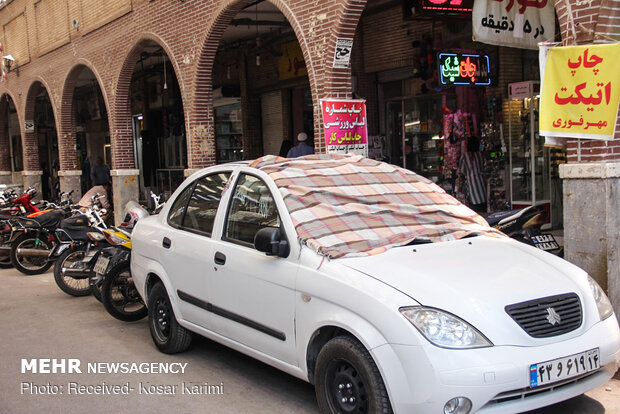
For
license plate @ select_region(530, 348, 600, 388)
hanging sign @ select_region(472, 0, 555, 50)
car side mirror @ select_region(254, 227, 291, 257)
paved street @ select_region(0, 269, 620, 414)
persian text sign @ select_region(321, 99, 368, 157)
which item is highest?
hanging sign @ select_region(472, 0, 555, 50)

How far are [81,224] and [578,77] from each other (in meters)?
6.79

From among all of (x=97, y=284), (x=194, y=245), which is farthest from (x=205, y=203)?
(x=97, y=284)

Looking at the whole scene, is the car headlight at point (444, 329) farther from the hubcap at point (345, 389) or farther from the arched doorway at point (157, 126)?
the arched doorway at point (157, 126)

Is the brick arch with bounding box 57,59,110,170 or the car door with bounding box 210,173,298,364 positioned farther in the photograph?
the brick arch with bounding box 57,59,110,170

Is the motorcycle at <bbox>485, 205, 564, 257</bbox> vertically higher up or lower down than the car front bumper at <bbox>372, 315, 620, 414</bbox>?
higher up

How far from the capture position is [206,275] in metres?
5.15

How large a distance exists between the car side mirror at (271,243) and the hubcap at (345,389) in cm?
Answer: 86

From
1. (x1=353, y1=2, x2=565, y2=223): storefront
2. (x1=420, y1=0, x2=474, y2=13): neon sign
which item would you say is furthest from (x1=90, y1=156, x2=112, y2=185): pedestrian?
(x1=420, y1=0, x2=474, y2=13): neon sign

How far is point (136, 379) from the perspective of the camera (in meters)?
5.42

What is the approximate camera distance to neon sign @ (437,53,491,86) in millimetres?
9336

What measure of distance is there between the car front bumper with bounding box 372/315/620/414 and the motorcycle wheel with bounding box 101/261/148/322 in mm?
4549

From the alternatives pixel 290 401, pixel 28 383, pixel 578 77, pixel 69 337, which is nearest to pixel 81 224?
pixel 69 337

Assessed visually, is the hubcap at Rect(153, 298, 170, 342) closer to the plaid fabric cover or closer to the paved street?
the paved street

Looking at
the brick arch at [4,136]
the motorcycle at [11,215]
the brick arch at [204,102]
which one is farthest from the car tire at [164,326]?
the brick arch at [4,136]
